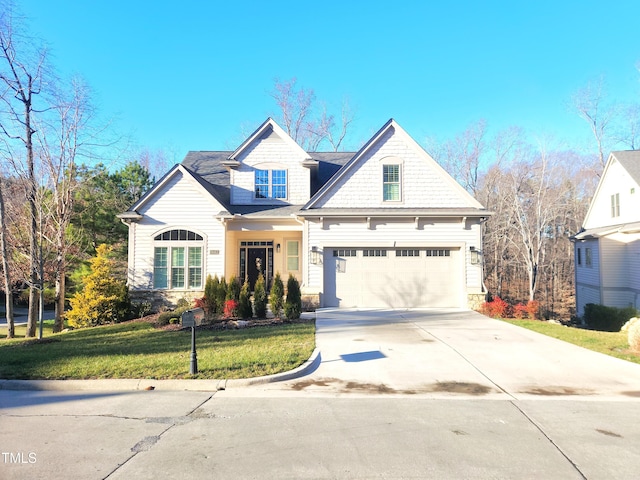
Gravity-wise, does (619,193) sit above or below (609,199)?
above

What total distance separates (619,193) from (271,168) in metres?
19.4

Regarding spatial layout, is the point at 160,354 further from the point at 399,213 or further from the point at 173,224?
the point at 399,213

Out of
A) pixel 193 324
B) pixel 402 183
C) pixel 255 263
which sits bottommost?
pixel 193 324

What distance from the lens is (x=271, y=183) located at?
1747 cm

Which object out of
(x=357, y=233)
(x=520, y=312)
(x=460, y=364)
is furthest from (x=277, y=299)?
(x=520, y=312)

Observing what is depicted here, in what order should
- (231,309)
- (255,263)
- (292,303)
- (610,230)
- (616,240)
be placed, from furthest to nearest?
(616,240)
(610,230)
(255,263)
(231,309)
(292,303)

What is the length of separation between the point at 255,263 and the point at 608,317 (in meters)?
17.2

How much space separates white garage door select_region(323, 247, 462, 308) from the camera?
15.4m

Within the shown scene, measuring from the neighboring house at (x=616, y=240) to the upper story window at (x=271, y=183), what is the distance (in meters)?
17.3

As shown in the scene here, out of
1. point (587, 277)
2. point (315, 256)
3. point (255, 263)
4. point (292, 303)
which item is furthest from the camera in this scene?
point (587, 277)

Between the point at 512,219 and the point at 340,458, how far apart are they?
31.0 meters

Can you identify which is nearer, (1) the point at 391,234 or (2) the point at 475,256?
(2) the point at 475,256

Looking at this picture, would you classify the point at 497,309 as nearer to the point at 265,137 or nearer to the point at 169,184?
the point at 265,137

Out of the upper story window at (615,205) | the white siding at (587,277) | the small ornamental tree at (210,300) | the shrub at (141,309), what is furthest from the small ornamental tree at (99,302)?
the upper story window at (615,205)
